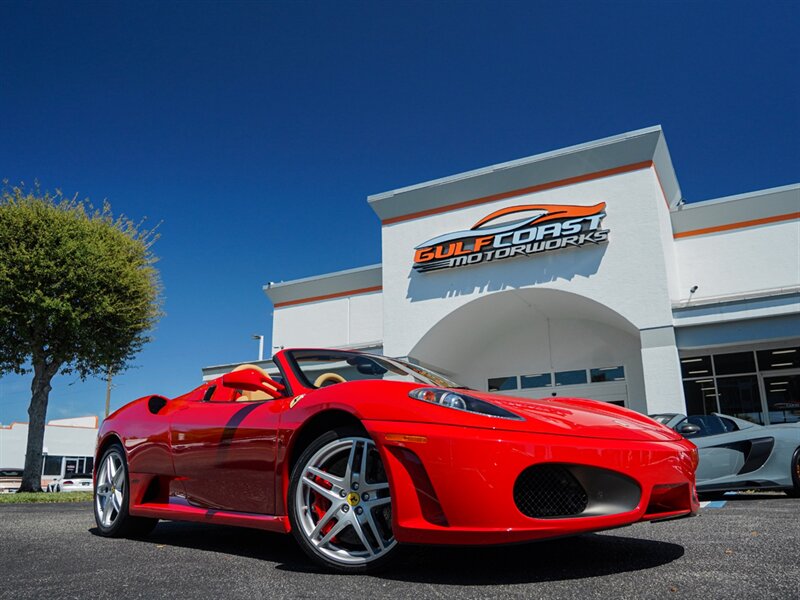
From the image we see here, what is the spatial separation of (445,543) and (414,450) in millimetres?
388

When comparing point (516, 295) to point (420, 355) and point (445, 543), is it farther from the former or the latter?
point (445, 543)

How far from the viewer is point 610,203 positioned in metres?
15.1

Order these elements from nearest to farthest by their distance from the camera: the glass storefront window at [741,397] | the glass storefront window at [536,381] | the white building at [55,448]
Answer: the glass storefront window at [741,397], the glass storefront window at [536,381], the white building at [55,448]

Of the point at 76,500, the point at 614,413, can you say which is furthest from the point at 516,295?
the point at 614,413

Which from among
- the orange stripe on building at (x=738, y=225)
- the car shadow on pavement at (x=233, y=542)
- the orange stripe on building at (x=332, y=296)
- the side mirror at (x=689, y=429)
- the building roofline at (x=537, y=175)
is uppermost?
the building roofline at (x=537, y=175)

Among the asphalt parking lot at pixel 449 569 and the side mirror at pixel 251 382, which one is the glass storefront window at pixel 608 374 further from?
the side mirror at pixel 251 382

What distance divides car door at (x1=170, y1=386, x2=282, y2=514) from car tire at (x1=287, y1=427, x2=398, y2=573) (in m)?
0.27

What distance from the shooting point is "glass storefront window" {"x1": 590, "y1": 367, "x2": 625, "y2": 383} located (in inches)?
671

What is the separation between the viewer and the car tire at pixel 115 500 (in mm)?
4496

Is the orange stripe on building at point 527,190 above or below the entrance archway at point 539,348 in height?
above

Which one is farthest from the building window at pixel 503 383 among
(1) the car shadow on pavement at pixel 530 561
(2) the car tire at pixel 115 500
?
(1) the car shadow on pavement at pixel 530 561

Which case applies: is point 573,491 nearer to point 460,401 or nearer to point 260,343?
Result: point 460,401

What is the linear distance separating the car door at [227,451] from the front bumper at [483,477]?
0.83 metres

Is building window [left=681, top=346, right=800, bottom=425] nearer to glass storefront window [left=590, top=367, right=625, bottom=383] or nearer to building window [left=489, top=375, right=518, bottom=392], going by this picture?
glass storefront window [left=590, top=367, right=625, bottom=383]
